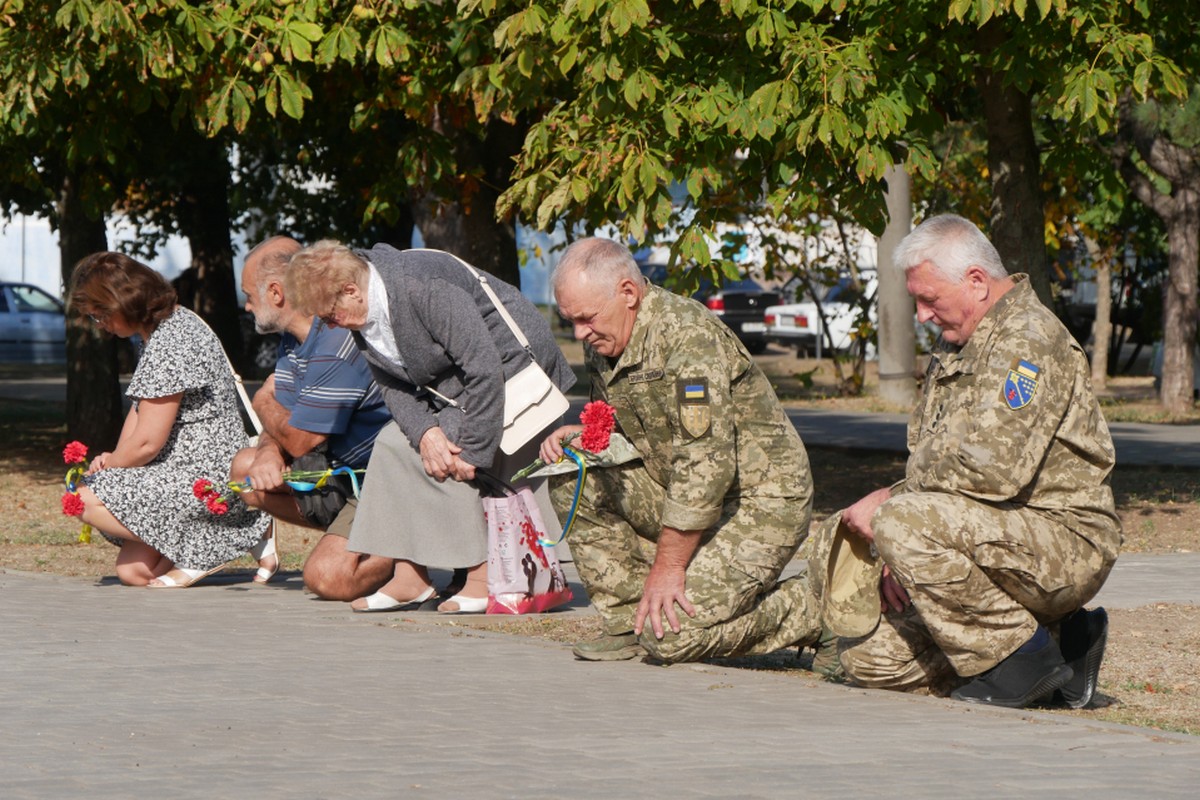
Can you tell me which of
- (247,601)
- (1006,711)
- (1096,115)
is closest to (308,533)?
(247,601)

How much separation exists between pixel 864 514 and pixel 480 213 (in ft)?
27.4

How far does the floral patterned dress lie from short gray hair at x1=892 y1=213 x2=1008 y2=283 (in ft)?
12.7

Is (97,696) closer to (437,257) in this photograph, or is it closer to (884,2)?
(437,257)

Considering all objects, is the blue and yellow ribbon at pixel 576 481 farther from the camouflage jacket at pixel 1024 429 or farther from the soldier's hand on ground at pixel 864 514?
the camouflage jacket at pixel 1024 429

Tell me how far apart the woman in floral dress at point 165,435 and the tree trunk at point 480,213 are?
5.26m

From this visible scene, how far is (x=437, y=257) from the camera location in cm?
782

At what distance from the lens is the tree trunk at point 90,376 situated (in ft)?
50.2

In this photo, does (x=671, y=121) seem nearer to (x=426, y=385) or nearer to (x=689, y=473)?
(x=426, y=385)

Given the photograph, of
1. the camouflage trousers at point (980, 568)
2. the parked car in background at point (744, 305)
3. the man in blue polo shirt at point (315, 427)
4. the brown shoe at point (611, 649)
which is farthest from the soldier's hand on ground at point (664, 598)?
the parked car in background at point (744, 305)

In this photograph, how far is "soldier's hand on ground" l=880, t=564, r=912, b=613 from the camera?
6.03 m

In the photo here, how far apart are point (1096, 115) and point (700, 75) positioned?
7.05 feet

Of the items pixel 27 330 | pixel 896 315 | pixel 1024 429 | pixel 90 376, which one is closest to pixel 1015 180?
pixel 1024 429

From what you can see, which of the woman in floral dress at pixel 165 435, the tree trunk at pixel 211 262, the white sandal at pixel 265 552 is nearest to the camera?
the woman in floral dress at pixel 165 435

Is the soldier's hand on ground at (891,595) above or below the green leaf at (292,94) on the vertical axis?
below
